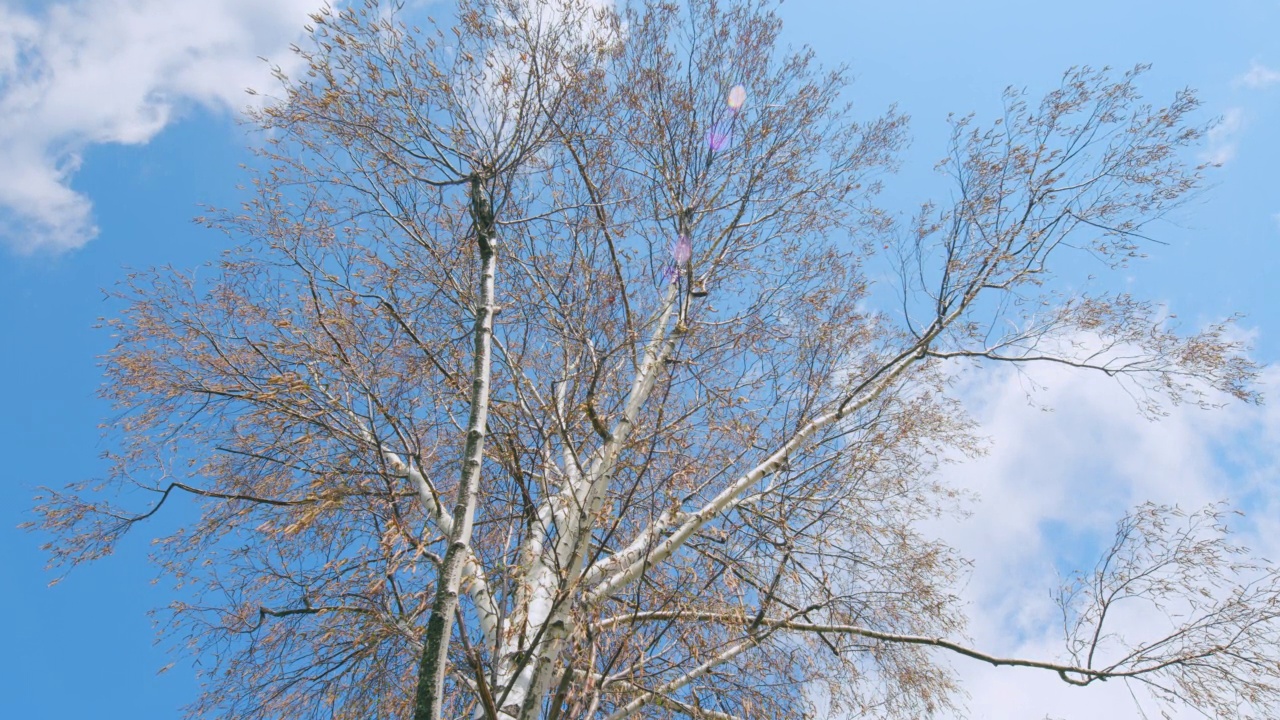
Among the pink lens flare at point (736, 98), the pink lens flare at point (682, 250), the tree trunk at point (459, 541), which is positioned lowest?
the tree trunk at point (459, 541)

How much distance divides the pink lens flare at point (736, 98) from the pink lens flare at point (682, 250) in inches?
52.6

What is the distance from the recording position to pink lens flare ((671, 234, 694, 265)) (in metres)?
5.63

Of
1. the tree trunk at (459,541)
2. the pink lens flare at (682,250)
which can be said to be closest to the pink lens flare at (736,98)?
the pink lens flare at (682,250)

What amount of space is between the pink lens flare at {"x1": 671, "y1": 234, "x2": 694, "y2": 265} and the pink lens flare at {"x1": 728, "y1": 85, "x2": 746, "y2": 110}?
1.34m

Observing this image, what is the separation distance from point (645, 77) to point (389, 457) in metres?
3.86

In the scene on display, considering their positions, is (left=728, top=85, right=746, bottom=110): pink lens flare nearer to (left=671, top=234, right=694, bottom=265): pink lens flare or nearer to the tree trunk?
(left=671, top=234, right=694, bottom=265): pink lens flare

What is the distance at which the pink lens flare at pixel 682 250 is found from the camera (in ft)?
18.5

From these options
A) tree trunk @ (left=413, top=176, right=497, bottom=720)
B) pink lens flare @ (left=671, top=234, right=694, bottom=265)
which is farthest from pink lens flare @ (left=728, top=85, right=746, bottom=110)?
tree trunk @ (left=413, top=176, right=497, bottom=720)

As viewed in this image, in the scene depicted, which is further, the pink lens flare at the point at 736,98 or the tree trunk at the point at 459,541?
the pink lens flare at the point at 736,98

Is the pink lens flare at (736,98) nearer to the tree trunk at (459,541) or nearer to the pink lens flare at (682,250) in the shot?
the pink lens flare at (682,250)

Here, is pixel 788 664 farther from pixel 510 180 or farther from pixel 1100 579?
pixel 510 180

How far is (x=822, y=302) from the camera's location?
5695 millimetres

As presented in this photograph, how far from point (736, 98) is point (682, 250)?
5.08 feet

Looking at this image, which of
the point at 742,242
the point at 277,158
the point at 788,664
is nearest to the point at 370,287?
the point at 277,158
